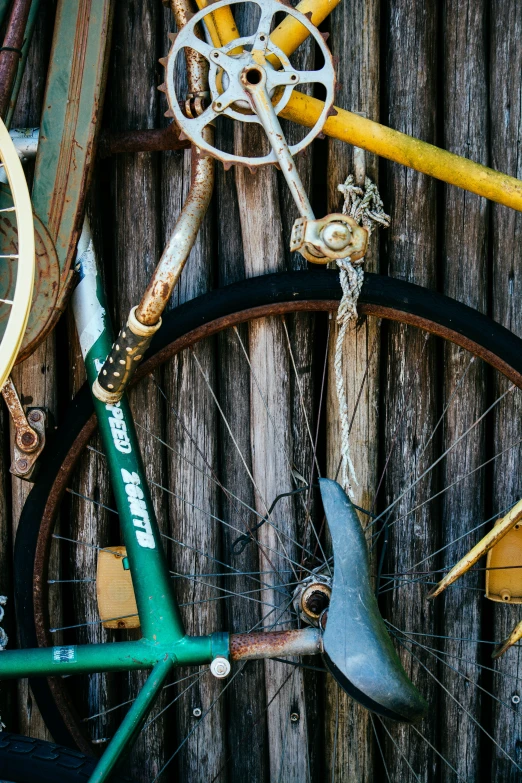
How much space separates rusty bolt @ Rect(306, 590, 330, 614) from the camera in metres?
1.59

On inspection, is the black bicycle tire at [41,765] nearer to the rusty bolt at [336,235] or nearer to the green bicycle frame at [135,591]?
the green bicycle frame at [135,591]

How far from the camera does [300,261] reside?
177 cm

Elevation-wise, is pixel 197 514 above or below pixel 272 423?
below

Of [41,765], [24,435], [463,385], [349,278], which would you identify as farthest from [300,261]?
[41,765]

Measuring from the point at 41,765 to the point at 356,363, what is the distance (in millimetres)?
1128

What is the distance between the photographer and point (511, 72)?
5.82 feet

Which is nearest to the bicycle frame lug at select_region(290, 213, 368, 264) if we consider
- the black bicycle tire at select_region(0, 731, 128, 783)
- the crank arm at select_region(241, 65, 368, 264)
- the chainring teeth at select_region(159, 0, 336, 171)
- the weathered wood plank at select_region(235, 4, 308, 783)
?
the crank arm at select_region(241, 65, 368, 264)

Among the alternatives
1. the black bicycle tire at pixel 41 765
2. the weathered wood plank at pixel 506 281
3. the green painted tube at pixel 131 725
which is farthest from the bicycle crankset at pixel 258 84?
the black bicycle tire at pixel 41 765

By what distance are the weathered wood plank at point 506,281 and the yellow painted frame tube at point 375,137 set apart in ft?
1.05

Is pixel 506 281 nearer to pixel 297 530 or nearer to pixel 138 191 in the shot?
pixel 297 530

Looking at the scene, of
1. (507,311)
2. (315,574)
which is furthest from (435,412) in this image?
(315,574)

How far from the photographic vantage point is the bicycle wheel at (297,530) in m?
1.79

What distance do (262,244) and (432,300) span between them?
0.43 meters

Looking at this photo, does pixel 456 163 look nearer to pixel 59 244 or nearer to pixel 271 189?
pixel 271 189
